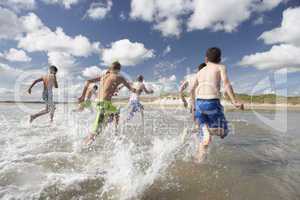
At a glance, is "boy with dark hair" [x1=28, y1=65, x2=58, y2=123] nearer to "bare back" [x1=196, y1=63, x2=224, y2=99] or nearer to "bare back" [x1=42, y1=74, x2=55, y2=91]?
"bare back" [x1=42, y1=74, x2=55, y2=91]

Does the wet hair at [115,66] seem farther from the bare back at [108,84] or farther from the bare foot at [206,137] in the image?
the bare foot at [206,137]

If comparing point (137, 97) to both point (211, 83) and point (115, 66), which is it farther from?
point (211, 83)

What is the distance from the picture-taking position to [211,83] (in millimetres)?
4996

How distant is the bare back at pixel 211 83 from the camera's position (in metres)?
4.98

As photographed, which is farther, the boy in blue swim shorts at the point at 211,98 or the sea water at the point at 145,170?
the boy in blue swim shorts at the point at 211,98

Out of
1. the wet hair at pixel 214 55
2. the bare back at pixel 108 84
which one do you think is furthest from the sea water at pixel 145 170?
the wet hair at pixel 214 55

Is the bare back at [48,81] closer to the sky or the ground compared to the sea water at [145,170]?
closer to the sky

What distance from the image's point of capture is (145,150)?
6.78m

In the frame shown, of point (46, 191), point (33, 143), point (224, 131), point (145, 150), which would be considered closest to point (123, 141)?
point (145, 150)

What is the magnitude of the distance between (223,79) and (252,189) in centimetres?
204

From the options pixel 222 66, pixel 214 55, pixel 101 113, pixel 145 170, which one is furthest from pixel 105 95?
pixel 222 66

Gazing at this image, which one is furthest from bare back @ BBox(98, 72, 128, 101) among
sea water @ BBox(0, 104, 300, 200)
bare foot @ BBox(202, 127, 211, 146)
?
bare foot @ BBox(202, 127, 211, 146)

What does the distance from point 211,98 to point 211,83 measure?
0.98 ft

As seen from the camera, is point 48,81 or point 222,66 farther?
point 48,81
